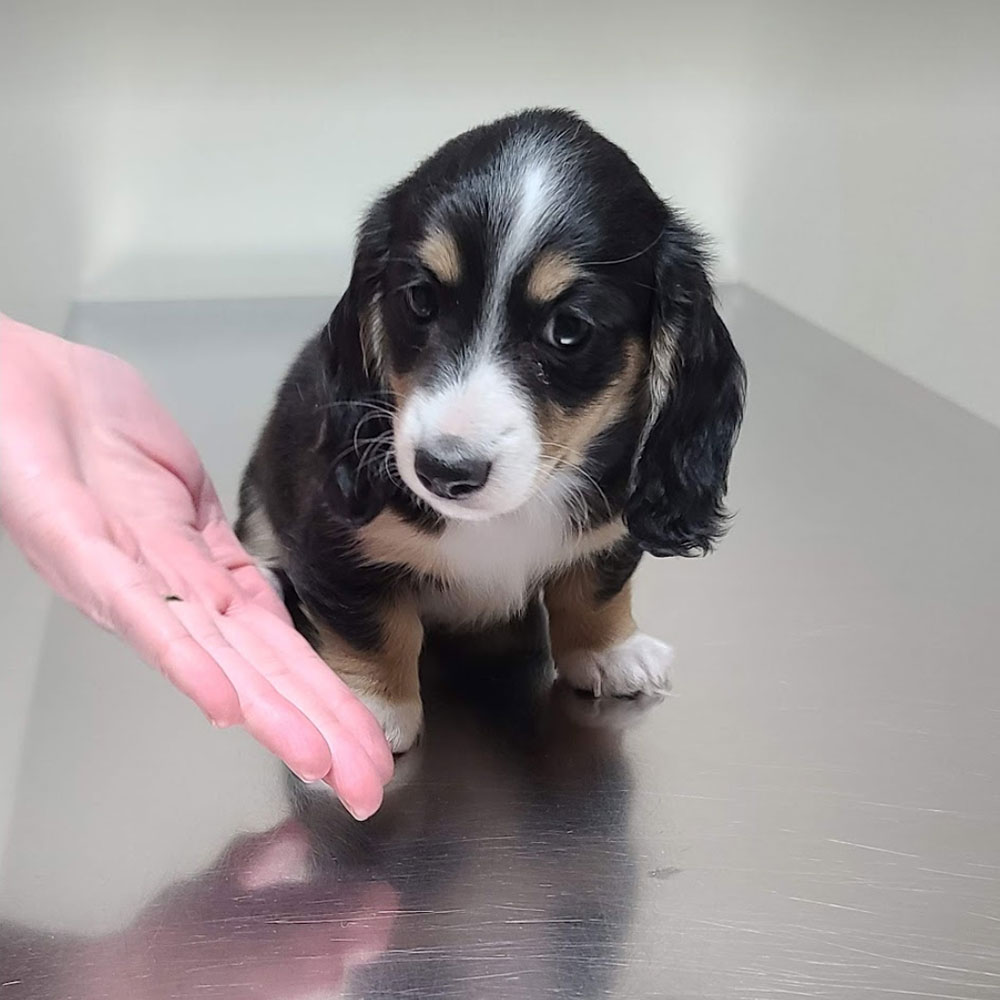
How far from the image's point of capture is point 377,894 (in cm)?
115

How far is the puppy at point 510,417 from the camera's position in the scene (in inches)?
46.6

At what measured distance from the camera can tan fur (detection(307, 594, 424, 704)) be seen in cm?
139

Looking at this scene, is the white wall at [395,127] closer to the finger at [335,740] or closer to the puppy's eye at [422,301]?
the puppy's eye at [422,301]

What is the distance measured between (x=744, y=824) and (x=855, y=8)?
2.12 meters

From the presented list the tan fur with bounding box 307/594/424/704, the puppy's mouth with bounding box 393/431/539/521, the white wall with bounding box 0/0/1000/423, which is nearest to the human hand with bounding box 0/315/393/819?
the tan fur with bounding box 307/594/424/704

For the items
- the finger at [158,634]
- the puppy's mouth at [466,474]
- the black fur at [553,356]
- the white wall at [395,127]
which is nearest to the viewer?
the finger at [158,634]

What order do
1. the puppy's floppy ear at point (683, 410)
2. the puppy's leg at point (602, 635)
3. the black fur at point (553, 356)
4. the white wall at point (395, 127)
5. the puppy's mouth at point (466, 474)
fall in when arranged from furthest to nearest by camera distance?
the white wall at point (395, 127) < the puppy's leg at point (602, 635) < the puppy's floppy ear at point (683, 410) < the black fur at point (553, 356) < the puppy's mouth at point (466, 474)

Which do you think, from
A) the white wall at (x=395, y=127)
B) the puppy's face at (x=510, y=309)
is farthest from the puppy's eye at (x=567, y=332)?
the white wall at (x=395, y=127)

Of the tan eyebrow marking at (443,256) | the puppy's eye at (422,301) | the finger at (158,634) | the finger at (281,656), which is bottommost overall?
the finger at (281,656)

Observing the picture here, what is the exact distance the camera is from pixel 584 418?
4.21ft

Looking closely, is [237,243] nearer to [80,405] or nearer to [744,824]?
[80,405]

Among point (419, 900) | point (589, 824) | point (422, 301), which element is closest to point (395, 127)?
point (422, 301)

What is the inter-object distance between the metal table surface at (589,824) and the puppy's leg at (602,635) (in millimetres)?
31

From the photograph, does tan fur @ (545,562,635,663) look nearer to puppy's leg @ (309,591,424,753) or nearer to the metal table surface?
the metal table surface
